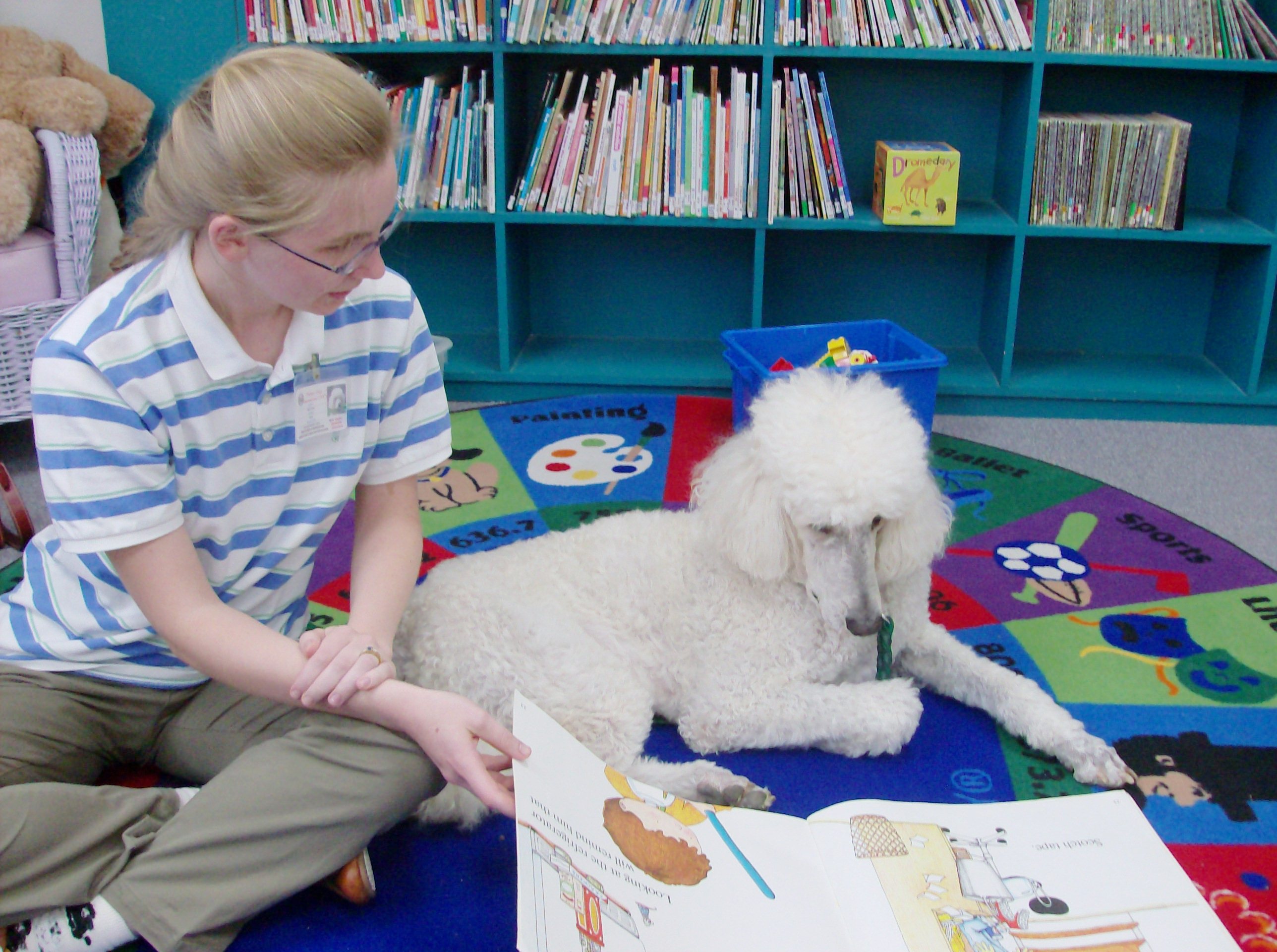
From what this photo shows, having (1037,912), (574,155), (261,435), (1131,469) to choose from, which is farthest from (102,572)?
(1131,469)

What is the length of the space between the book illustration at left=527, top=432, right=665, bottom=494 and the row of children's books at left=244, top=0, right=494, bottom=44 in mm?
1170

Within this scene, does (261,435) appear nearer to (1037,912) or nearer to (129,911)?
(129,911)

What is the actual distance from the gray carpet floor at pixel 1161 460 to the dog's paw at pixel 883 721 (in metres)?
1.15

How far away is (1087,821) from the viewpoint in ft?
4.18

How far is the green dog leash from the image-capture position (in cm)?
168

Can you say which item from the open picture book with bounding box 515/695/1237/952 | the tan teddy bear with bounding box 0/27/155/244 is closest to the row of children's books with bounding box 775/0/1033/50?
the tan teddy bear with bounding box 0/27/155/244

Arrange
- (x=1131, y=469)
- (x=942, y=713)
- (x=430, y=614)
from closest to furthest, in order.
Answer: (x=430, y=614) < (x=942, y=713) < (x=1131, y=469)

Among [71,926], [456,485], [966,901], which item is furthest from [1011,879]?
[456,485]

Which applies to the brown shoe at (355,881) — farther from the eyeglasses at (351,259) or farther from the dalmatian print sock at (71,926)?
the eyeglasses at (351,259)

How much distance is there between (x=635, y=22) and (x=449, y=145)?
0.63 m

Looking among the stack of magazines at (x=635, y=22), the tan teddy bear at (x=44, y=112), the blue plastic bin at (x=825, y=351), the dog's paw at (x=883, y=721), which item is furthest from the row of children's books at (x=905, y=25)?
the dog's paw at (x=883, y=721)

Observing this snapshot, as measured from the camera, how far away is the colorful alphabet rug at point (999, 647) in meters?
1.40

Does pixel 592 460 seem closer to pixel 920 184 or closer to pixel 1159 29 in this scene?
pixel 920 184

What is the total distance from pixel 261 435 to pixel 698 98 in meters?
2.06
